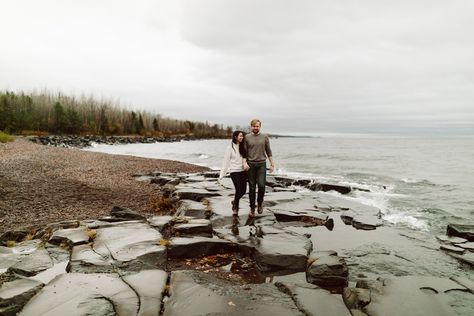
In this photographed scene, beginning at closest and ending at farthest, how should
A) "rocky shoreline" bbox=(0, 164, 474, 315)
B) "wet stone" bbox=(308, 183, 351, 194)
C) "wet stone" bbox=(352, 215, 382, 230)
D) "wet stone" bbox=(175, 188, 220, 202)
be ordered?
1. "rocky shoreline" bbox=(0, 164, 474, 315)
2. "wet stone" bbox=(352, 215, 382, 230)
3. "wet stone" bbox=(175, 188, 220, 202)
4. "wet stone" bbox=(308, 183, 351, 194)

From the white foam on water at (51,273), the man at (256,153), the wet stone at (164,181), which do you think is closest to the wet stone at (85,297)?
the white foam on water at (51,273)

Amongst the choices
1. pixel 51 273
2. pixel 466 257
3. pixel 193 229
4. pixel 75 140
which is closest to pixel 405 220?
pixel 466 257

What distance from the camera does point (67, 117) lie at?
3127 inches

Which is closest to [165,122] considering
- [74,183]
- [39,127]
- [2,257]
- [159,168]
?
[39,127]

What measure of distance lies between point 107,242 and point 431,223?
33.1 feet

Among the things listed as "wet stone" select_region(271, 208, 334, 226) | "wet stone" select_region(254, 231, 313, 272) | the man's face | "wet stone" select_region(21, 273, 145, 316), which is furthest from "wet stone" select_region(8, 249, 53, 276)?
"wet stone" select_region(271, 208, 334, 226)

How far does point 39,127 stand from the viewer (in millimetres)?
76250

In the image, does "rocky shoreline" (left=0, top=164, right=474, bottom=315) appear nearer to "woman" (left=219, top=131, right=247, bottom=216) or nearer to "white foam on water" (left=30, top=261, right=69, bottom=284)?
"white foam on water" (left=30, top=261, right=69, bottom=284)

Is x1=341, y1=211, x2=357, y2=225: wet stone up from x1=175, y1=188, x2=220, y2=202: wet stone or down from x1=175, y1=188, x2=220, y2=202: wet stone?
down

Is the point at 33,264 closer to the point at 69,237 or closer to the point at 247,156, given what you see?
the point at 69,237

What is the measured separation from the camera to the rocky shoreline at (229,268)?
4406 millimetres

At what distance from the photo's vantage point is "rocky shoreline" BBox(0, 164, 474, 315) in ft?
14.5

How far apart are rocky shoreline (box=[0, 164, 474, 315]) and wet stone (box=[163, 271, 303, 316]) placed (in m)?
0.01

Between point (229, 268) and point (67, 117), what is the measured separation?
84414 millimetres
